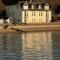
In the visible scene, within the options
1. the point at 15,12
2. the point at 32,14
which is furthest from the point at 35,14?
the point at 15,12

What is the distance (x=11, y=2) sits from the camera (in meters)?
95.6

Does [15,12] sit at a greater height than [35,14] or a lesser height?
lesser

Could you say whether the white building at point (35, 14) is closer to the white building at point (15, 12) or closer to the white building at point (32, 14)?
the white building at point (32, 14)

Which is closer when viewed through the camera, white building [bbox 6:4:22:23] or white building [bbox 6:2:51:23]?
white building [bbox 6:2:51:23]

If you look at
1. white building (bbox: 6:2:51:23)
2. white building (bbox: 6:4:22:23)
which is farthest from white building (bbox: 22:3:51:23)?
white building (bbox: 6:4:22:23)

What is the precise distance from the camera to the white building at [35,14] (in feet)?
278

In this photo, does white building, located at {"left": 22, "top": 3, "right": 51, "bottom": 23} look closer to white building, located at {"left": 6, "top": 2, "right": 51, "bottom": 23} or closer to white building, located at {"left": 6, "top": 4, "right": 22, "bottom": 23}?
white building, located at {"left": 6, "top": 2, "right": 51, "bottom": 23}

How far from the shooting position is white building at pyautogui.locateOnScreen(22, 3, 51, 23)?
278 feet

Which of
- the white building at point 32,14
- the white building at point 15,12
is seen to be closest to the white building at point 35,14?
the white building at point 32,14

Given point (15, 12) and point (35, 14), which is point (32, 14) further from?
point (15, 12)

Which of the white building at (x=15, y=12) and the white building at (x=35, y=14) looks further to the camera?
the white building at (x=15, y=12)

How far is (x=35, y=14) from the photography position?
85.6 metres

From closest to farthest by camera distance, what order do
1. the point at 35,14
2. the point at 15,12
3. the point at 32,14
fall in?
the point at 32,14 < the point at 35,14 < the point at 15,12

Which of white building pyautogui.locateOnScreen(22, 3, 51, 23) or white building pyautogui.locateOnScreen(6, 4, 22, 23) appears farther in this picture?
white building pyautogui.locateOnScreen(6, 4, 22, 23)
